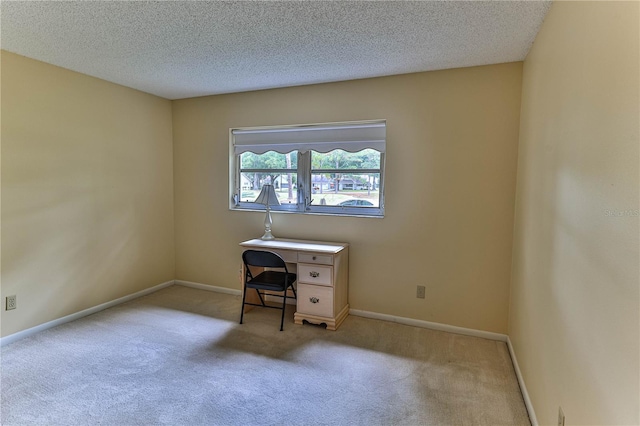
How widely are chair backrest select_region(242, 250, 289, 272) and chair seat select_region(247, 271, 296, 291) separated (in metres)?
0.15

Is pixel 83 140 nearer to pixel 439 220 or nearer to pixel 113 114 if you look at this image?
pixel 113 114

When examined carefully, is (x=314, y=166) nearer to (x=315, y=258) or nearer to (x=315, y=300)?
(x=315, y=258)

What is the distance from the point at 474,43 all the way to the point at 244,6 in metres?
1.61

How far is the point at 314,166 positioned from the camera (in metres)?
3.61

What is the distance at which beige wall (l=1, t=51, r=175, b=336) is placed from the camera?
2736mm

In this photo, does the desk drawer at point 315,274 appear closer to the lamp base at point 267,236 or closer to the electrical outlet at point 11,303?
the lamp base at point 267,236

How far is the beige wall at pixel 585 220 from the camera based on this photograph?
0.98 metres

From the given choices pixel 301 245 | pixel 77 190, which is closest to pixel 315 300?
pixel 301 245

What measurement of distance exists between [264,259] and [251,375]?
1.01 m

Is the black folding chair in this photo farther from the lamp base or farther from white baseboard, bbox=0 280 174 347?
white baseboard, bbox=0 280 174 347

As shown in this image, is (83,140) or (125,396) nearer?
(125,396)

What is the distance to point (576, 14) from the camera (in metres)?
1.45

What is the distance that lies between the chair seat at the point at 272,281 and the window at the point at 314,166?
2.67 feet

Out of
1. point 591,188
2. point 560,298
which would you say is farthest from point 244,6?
point 560,298
